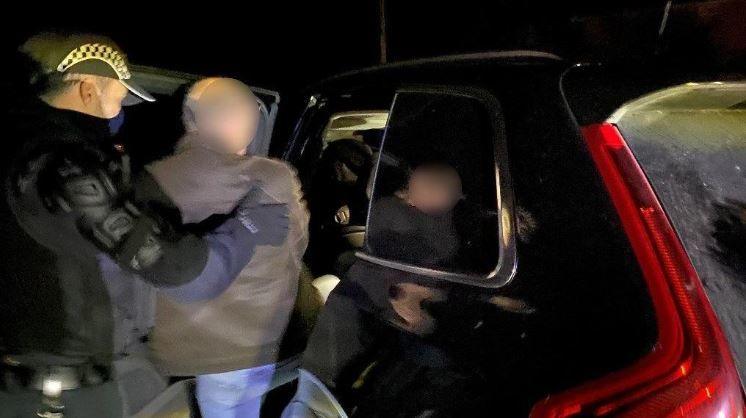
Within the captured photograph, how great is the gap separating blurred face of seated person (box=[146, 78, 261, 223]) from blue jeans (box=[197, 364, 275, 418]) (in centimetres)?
63

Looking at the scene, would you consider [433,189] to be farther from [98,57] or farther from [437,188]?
[98,57]

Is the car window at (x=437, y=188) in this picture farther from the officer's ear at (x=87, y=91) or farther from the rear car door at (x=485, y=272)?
the officer's ear at (x=87, y=91)

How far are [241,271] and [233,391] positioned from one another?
524 millimetres

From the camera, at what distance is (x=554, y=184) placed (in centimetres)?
150

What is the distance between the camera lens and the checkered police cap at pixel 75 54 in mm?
A: 1853

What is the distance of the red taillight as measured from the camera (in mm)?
1215

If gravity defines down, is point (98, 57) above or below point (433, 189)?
above

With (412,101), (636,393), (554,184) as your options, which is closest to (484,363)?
(636,393)

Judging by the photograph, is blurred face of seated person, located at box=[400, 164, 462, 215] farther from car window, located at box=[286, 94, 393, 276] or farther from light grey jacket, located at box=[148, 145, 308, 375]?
car window, located at box=[286, 94, 393, 276]

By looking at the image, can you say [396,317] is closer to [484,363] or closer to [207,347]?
[484,363]

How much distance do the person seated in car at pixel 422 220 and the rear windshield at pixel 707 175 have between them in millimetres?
506

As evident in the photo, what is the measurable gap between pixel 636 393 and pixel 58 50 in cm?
178

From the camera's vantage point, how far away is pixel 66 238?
5.77ft

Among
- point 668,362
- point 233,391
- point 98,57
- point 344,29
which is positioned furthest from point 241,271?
point 344,29
